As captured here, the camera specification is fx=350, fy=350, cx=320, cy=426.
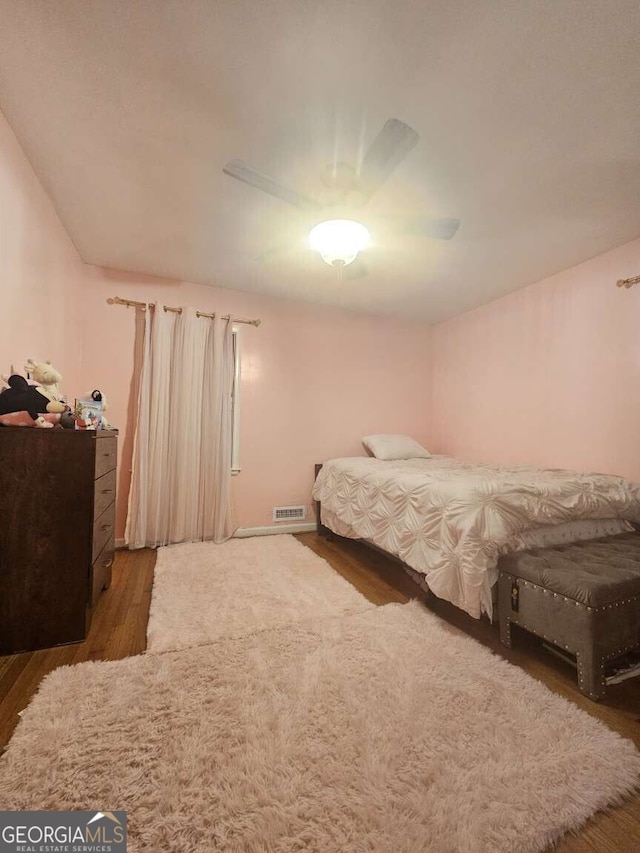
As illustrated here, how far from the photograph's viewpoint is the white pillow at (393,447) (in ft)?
11.4

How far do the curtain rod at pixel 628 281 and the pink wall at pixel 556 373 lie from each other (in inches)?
1.4

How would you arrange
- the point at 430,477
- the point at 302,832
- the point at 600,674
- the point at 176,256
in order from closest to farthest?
the point at 302,832 → the point at 600,674 → the point at 430,477 → the point at 176,256

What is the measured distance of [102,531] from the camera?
1896 millimetres

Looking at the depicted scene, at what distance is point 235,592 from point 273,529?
Answer: 134cm

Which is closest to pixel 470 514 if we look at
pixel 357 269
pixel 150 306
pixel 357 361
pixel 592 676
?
pixel 592 676

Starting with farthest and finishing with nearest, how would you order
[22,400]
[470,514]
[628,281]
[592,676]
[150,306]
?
[150,306], [628,281], [470,514], [22,400], [592,676]

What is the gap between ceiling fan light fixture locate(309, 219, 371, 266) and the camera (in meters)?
1.98

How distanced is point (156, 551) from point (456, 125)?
11.0ft

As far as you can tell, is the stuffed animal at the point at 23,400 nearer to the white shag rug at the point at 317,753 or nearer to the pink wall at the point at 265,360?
the pink wall at the point at 265,360

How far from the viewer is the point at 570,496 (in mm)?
1885

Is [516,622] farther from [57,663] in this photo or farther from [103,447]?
[103,447]

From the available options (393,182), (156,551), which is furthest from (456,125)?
(156,551)

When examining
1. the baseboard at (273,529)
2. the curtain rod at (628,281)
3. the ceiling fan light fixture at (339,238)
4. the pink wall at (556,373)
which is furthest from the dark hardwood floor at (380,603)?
the curtain rod at (628,281)

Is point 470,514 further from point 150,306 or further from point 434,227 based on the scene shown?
point 150,306
